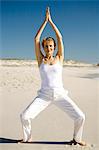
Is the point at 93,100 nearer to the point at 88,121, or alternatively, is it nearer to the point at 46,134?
the point at 88,121

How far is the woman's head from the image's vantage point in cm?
574

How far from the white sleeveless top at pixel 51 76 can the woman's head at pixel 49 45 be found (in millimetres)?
214

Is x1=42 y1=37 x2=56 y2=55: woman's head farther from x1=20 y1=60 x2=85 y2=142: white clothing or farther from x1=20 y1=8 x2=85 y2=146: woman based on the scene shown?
x1=20 y1=60 x2=85 y2=142: white clothing

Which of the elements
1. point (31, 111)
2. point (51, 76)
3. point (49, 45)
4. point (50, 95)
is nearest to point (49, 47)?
point (49, 45)

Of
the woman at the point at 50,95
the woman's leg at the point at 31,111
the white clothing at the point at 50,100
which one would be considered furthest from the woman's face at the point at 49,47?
the woman's leg at the point at 31,111

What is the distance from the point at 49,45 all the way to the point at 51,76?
1.51 ft

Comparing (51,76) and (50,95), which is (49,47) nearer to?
(51,76)

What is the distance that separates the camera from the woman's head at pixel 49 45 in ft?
18.8

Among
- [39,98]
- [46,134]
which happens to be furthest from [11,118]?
[39,98]

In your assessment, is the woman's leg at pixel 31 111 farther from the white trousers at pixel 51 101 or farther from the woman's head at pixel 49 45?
the woman's head at pixel 49 45

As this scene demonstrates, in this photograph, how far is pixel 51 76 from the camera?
5.71 metres

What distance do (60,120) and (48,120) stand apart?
0.22 meters

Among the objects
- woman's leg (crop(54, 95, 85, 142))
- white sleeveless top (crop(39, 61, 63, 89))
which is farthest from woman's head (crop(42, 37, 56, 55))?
woman's leg (crop(54, 95, 85, 142))

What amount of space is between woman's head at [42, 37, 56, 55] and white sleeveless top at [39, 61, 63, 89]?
0.21 metres
